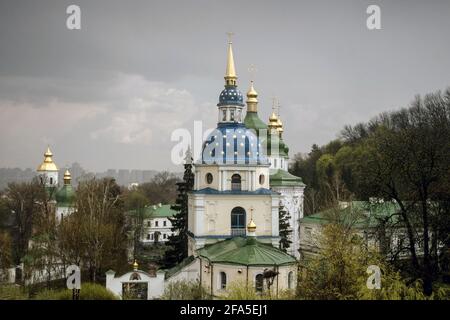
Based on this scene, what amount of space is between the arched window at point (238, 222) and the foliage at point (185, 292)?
3.70 metres

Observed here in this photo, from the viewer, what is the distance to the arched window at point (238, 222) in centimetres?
2527

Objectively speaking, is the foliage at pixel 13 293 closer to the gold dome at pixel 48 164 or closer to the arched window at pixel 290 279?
the arched window at pixel 290 279

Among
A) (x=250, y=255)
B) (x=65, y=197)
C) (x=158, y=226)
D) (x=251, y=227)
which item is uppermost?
(x=65, y=197)

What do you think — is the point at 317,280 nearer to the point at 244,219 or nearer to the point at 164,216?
the point at 244,219

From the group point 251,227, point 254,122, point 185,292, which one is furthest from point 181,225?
point 254,122

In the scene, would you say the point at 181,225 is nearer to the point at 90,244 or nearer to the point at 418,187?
the point at 90,244

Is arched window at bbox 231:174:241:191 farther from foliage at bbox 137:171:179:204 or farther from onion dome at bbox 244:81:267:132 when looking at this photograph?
foliage at bbox 137:171:179:204

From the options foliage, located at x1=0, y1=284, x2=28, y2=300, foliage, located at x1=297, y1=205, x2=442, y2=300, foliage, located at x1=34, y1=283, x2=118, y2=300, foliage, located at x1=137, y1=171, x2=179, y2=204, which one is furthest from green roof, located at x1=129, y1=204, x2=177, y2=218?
foliage, located at x1=297, y1=205, x2=442, y2=300

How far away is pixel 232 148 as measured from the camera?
→ 25.6 meters

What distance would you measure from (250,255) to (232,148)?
5.60 m

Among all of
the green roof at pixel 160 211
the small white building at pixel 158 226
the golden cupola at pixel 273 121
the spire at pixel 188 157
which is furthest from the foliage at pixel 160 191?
the spire at pixel 188 157

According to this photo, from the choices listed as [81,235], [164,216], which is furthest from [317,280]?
[164,216]
